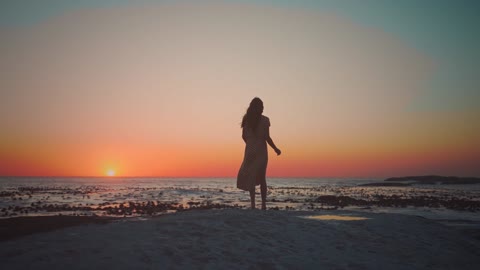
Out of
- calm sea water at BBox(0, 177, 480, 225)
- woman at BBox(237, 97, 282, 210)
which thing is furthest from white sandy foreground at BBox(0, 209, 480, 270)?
A: calm sea water at BBox(0, 177, 480, 225)

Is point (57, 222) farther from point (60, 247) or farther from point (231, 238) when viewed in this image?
point (231, 238)

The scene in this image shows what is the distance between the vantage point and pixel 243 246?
207 inches

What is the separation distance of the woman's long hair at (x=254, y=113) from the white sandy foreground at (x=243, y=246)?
2.61 m

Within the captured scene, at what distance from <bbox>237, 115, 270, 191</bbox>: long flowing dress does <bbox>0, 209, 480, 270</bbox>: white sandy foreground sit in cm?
180

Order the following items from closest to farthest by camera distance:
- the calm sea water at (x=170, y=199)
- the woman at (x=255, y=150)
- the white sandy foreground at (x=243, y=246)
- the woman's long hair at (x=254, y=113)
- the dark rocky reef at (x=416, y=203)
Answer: the white sandy foreground at (x=243, y=246)
the woman's long hair at (x=254, y=113)
the woman at (x=255, y=150)
the calm sea water at (x=170, y=199)
the dark rocky reef at (x=416, y=203)

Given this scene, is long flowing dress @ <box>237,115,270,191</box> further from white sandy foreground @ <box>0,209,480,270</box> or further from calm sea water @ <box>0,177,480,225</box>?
calm sea water @ <box>0,177,480,225</box>

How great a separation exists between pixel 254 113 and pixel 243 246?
440cm

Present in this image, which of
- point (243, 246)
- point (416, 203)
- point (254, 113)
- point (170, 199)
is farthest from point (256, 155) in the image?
point (170, 199)

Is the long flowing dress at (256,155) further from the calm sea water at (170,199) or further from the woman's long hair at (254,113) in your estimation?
the calm sea water at (170,199)

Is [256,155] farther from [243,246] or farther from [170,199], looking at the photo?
[170,199]

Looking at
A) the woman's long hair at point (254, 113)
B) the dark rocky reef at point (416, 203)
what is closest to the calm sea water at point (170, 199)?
the dark rocky reef at point (416, 203)

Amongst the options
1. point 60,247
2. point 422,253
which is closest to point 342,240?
point 422,253

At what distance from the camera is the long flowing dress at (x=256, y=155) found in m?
9.18

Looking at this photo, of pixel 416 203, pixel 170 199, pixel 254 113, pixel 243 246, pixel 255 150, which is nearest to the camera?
pixel 243 246
